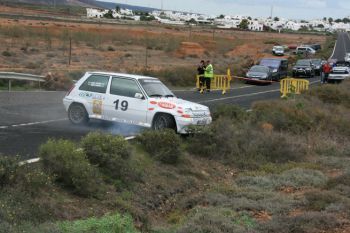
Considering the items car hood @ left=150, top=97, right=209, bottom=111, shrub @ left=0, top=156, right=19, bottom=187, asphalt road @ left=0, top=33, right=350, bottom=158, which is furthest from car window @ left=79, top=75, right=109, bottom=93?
shrub @ left=0, top=156, right=19, bottom=187

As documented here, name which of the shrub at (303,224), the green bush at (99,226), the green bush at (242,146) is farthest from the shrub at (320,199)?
the green bush at (99,226)

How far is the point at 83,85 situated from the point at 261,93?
1915 centimetres

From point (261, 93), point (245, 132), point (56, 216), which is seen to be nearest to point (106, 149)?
point (56, 216)

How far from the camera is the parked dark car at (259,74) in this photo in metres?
41.4

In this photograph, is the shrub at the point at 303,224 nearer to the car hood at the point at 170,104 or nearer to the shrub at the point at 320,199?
the shrub at the point at 320,199

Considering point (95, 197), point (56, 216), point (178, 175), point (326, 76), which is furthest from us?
point (326, 76)

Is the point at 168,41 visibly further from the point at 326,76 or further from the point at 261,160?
the point at 261,160

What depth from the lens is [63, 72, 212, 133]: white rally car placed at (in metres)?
15.2

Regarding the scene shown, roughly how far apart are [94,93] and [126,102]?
3.79 feet

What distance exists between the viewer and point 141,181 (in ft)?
38.5

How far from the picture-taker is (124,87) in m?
15.8

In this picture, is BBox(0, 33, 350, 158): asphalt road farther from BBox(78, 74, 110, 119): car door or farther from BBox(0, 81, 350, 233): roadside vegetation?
BBox(0, 81, 350, 233): roadside vegetation

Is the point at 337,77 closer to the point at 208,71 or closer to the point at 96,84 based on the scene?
the point at 208,71

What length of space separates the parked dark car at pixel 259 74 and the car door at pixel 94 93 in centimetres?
2561
